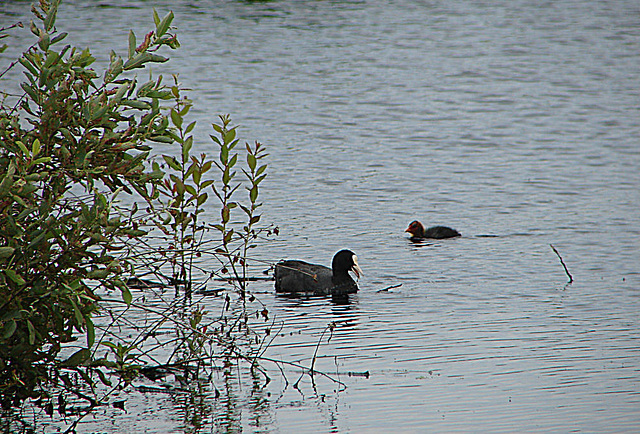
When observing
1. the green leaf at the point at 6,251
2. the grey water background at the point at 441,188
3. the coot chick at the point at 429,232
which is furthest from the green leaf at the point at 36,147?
the coot chick at the point at 429,232

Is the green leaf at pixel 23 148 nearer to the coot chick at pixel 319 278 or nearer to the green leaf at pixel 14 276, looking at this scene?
the green leaf at pixel 14 276

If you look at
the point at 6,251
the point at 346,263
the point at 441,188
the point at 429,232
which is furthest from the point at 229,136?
the point at 441,188

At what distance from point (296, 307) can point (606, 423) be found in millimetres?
4400

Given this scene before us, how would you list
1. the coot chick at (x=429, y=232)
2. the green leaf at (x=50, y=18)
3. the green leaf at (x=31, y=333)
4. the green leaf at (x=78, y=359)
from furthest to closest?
the coot chick at (x=429, y=232) < the green leaf at (x=78, y=359) < the green leaf at (x=50, y=18) < the green leaf at (x=31, y=333)

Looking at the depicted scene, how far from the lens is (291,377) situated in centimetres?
787

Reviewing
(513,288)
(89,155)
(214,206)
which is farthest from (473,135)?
(89,155)

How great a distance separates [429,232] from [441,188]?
3536mm

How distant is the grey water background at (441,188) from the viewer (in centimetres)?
750

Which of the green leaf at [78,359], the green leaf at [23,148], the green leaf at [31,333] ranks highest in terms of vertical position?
the green leaf at [23,148]

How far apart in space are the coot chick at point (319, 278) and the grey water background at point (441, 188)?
0.20 m

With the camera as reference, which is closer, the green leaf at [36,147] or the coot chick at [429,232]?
the green leaf at [36,147]

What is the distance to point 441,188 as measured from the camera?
56.4 ft

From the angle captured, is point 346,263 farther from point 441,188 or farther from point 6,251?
point 6,251

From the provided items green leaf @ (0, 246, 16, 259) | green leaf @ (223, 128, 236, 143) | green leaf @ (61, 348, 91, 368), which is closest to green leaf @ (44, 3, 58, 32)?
green leaf @ (0, 246, 16, 259)
